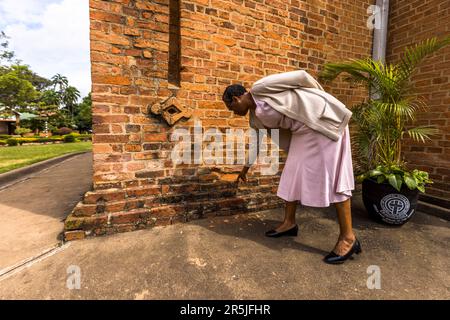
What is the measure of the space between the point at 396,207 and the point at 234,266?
6.04 feet

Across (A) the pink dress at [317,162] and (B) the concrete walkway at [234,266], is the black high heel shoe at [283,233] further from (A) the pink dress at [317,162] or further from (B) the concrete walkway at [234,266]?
(A) the pink dress at [317,162]

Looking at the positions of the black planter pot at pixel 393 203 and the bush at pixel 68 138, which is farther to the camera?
the bush at pixel 68 138

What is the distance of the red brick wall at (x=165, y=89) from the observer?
211 centimetres

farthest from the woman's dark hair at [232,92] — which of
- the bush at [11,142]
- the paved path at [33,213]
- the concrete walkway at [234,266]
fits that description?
the bush at [11,142]

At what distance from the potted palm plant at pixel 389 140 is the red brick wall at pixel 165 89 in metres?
0.89

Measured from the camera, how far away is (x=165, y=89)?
7.61ft

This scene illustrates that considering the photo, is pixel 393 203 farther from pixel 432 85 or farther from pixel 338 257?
pixel 432 85

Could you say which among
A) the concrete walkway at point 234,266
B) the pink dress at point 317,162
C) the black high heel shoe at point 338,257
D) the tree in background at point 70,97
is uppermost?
the tree in background at point 70,97

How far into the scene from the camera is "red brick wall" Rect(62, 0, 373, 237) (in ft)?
6.91

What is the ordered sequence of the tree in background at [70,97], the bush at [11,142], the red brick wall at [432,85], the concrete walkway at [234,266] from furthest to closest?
the tree in background at [70,97] → the bush at [11,142] → the red brick wall at [432,85] → the concrete walkway at [234,266]

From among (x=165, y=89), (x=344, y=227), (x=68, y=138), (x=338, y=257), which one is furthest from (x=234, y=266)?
(x=68, y=138)

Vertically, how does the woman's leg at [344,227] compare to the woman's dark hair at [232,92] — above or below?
below

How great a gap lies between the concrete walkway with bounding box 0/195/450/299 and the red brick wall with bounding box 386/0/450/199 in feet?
3.41
